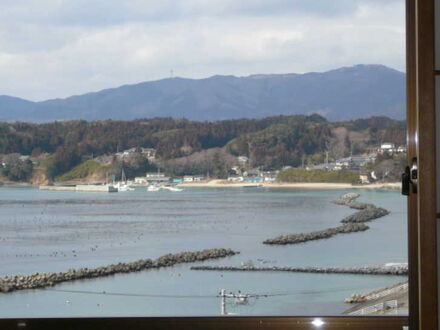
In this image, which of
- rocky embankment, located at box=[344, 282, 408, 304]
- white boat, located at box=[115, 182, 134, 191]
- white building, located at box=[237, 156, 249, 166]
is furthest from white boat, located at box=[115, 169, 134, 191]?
rocky embankment, located at box=[344, 282, 408, 304]

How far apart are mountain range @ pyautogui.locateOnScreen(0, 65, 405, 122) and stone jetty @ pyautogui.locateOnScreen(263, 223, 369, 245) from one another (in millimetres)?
481

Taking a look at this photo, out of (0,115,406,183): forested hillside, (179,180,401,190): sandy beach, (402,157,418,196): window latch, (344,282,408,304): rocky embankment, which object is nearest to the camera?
(402,157,418,196): window latch

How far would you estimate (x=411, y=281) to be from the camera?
2500 millimetres

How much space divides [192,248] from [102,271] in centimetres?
38

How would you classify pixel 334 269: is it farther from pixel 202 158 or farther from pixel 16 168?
pixel 16 168

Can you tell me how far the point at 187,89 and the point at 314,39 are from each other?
592 millimetres

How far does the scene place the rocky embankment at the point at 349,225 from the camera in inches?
116

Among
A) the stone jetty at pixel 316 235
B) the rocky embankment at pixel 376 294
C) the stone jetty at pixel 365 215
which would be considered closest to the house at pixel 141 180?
the stone jetty at pixel 316 235

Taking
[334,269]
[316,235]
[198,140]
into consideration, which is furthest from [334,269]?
[198,140]

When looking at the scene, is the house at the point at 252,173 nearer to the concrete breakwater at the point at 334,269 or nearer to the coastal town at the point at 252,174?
the coastal town at the point at 252,174

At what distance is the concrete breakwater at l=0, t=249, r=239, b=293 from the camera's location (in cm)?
293

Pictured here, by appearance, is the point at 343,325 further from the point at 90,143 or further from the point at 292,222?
the point at 90,143

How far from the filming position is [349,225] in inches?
117

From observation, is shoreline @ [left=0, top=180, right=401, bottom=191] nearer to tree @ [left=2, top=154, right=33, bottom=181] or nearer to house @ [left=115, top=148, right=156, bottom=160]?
tree @ [left=2, top=154, right=33, bottom=181]
